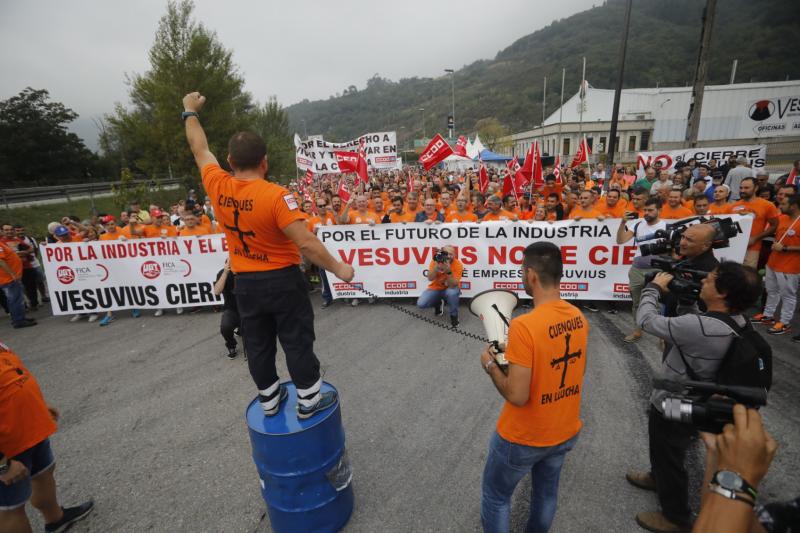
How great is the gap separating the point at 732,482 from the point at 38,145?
4785cm

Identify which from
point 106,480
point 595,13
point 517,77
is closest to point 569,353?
point 106,480

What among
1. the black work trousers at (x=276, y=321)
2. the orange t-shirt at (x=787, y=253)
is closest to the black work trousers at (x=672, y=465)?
the black work trousers at (x=276, y=321)

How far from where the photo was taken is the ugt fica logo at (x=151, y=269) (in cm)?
778

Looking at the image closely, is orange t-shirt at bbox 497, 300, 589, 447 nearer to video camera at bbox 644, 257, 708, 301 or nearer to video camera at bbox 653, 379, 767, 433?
video camera at bbox 653, 379, 767, 433

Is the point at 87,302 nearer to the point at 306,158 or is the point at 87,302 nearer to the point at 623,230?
the point at 306,158

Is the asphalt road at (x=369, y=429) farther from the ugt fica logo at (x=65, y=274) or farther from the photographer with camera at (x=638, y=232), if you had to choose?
the ugt fica logo at (x=65, y=274)

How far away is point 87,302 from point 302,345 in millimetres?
7914

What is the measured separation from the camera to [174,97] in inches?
634

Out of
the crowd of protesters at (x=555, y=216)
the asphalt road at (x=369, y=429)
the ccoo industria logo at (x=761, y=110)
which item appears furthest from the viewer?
the ccoo industria logo at (x=761, y=110)

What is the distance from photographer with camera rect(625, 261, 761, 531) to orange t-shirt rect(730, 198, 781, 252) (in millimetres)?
5120

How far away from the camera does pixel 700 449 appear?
338cm

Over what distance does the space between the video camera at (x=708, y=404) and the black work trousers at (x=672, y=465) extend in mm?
1087

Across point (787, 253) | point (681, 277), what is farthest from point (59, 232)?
point (787, 253)

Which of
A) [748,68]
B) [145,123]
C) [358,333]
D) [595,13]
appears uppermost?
[595,13]
